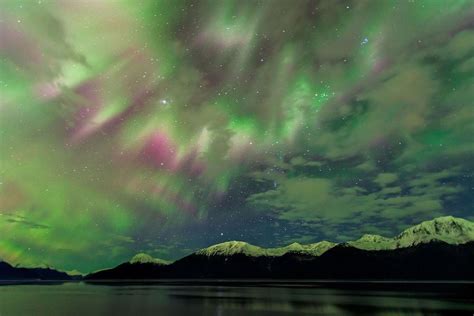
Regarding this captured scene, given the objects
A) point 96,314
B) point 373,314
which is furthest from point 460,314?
point 96,314

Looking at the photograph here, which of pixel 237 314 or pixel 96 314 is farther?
pixel 96 314

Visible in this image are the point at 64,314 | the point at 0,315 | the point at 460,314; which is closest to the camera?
the point at 460,314

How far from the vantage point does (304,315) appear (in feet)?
191

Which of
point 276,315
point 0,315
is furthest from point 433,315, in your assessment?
point 0,315

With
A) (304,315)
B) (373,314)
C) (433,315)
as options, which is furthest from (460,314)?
(304,315)

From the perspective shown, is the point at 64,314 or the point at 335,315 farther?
the point at 64,314

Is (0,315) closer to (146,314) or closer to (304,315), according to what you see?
(146,314)

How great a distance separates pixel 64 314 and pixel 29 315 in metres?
6.19

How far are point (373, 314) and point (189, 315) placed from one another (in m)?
32.2

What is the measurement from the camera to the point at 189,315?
5875 centimetres

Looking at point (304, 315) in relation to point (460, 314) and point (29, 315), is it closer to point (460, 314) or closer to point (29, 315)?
point (460, 314)

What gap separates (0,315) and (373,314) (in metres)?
67.1

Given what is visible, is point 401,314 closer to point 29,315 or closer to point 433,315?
point 433,315

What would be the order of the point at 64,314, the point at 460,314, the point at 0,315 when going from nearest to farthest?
1. the point at 460,314
2. the point at 0,315
3. the point at 64,314
